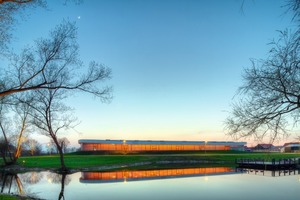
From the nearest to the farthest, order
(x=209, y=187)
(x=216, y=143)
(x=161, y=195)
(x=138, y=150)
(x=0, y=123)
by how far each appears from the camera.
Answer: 1. (x=161, y=195)
2. (x=209, y=187)
3. (x=0, y=123)
4. (x=138, y=150)
5. (x=216, y=143)

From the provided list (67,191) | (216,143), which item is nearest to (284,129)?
(67,191)

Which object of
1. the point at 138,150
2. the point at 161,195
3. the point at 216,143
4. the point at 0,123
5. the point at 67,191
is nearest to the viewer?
the point at 161,195

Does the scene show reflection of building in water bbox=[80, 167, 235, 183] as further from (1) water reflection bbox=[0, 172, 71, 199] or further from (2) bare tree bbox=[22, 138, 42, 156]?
(2) bare tree bbox=[22, 138, 42, 156]

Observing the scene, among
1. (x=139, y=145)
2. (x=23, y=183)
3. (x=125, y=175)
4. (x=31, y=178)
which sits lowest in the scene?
(x=139, y=145)

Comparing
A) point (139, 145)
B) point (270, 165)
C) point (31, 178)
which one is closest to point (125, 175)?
point (31, 178)

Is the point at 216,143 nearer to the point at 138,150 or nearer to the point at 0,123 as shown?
the point at 138,150

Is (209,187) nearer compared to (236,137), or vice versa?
(236,137)

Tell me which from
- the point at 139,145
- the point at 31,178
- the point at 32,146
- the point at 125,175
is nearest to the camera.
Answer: the point at 31,178

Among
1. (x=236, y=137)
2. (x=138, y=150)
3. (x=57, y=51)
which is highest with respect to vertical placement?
(x=57, y=51)

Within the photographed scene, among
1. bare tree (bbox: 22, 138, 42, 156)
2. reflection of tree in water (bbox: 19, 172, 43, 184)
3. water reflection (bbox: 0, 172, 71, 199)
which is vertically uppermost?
water reflection (bbox: 0, 172, 71, 199)

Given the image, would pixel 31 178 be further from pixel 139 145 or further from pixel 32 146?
pixel 32 146

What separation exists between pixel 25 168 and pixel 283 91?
39831 millimetres

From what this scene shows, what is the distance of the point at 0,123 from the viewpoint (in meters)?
38.1

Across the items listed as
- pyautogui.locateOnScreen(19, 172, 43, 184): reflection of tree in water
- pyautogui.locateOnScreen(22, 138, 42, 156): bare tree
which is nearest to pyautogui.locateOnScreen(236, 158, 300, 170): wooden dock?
pyautogui.locateOnScreen(19, 172, 43, 184): reflection of tree in water
